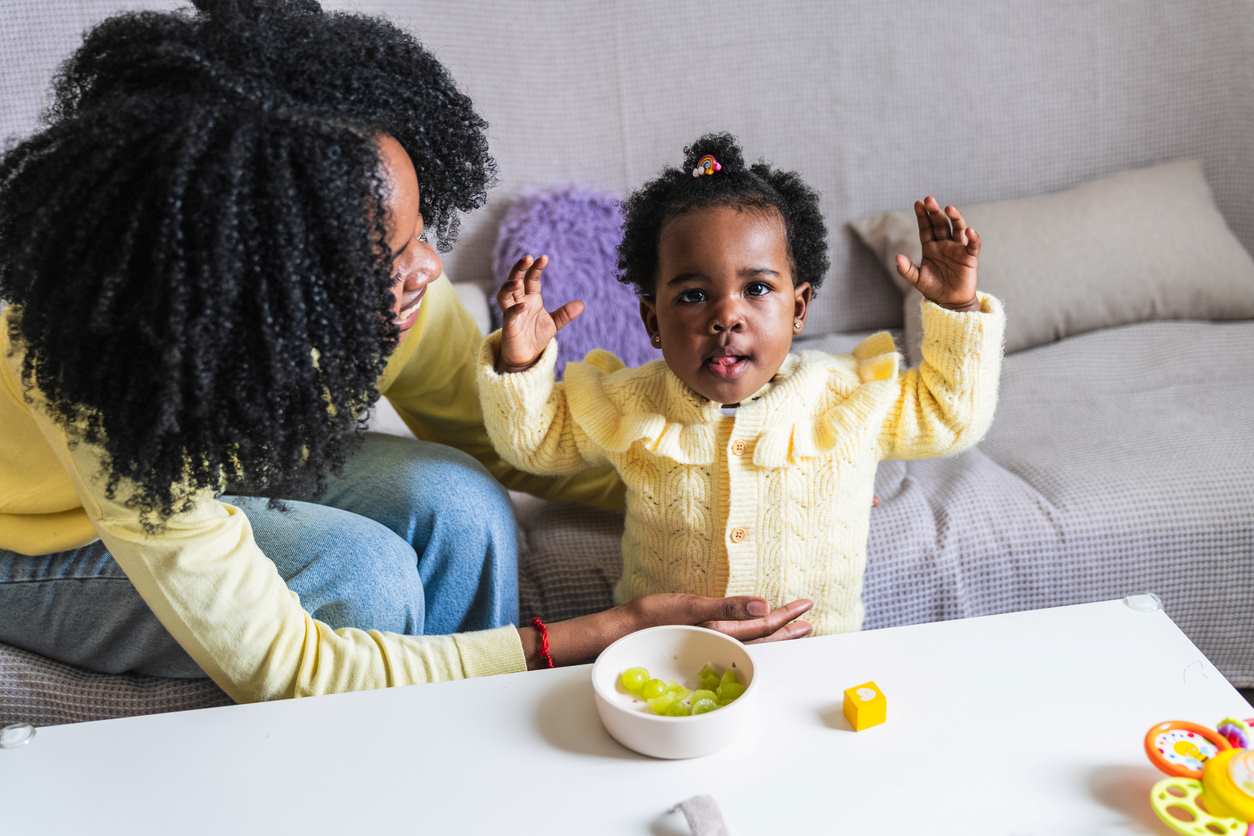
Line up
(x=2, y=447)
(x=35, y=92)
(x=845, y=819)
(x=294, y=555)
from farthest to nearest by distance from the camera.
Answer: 1. (x=35, y=92)
2. (x=294, y=555)
3. (x=2, y=447)
4. (x=845, y=819)

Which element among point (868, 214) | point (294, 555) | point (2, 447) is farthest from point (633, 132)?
point (2, 447)

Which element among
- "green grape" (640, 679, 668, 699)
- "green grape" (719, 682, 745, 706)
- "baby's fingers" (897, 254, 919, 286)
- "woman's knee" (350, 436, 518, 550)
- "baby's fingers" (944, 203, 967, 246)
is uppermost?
"baby's fingers" (944, 203, 967, 246)

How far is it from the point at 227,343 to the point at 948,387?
73cm

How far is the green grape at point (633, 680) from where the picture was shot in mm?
932

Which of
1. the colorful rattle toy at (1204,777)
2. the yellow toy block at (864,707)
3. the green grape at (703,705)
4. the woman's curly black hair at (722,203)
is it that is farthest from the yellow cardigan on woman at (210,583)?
the colorful rattle toy at (1204,777)

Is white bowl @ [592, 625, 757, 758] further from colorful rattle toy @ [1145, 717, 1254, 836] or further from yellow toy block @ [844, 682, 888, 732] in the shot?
colorful rattle toy @ [1145, 717, 1254, 836]

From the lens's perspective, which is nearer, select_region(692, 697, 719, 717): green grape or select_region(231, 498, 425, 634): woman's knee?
select_region(692, 697, 719, 717): green grape

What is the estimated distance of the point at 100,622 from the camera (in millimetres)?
1123

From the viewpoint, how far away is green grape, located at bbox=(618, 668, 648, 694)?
0.93 metres

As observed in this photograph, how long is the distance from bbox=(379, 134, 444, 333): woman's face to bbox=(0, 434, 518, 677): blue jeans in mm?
308

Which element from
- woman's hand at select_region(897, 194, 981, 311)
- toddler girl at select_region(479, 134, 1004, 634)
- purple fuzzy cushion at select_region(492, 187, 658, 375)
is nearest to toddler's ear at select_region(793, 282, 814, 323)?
toddler girl at select_region(479, 134, 1004, 634)

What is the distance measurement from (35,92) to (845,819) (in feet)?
5.16

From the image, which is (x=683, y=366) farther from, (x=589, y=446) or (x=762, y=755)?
(x=762, y=755)

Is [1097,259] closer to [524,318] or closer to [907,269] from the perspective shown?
[907,269]
